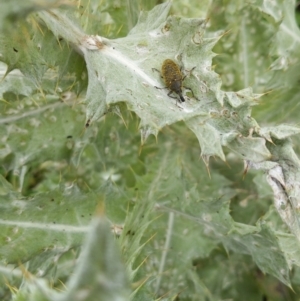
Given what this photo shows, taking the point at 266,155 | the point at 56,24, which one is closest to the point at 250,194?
the point at 266,155

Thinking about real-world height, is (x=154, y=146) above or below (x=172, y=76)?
below

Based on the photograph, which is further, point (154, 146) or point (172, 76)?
point (154, 146)

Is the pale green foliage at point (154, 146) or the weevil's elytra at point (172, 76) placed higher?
the weevil's elytra at point (172, 76)

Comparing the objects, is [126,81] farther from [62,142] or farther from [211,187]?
[211,187]
